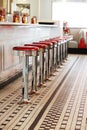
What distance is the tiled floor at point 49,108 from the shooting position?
357cm

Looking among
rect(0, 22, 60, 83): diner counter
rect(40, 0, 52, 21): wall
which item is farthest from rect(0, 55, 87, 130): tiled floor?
rect(40, 0, 52, 21): wall

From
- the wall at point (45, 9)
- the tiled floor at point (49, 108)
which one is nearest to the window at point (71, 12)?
the wall at point (45, 9)

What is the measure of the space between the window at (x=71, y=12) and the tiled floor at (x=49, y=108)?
7280 mm

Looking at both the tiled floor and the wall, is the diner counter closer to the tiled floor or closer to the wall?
the tiled floor

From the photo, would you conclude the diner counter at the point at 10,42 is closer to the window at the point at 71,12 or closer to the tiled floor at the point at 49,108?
the tiled floor at the point at 49,108

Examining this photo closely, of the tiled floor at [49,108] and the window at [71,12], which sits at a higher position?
the window at [71,12]

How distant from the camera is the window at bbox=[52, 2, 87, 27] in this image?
43.4 ft

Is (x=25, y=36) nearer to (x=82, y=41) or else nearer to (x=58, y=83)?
(x=58, y=83)

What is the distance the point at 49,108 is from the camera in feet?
14.0

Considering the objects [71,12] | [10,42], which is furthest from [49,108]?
[71,12]

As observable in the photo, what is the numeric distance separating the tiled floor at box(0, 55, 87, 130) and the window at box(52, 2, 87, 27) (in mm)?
7280

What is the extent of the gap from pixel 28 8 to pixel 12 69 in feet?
24.3

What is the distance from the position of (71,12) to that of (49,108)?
9.56 m

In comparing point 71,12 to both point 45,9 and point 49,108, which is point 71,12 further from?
point 49,108
